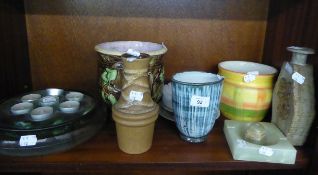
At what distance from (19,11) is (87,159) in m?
0.45

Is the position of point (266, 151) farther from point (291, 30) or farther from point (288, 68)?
point (291, 30)

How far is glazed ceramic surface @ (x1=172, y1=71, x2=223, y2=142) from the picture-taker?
1.68ft

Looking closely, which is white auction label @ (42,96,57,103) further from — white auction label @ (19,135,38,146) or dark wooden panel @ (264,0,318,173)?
dark wooden panel @ (264,0,318,173)

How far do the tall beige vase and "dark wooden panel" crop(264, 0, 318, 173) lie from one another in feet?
1.07

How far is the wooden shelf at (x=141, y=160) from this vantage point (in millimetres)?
486

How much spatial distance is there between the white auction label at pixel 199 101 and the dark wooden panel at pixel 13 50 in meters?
0.44

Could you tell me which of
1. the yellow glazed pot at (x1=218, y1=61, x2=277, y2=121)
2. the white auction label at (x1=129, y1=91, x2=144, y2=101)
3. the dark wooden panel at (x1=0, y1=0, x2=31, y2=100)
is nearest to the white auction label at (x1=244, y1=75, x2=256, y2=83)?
the yellow glazed pot at (x1=218, y1=61, x2=277, y2=121)

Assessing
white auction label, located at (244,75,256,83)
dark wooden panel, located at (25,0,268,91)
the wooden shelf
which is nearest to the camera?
the wooden shelf

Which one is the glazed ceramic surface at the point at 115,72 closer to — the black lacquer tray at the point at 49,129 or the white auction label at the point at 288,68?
the black lacquer tray at the point at 49,129

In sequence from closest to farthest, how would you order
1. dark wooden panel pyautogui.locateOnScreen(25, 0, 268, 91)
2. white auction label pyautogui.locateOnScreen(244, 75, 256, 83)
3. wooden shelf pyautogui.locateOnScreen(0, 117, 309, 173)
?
wooden shelf pyautogui.locateOnScreen(0, 117, 309, 173)
white auction label pyautogui.locateOnScreen(244, 75, 256, 83)
dark wooden panel pyautogui.locateOnScreen(25, 0, 268, 91)

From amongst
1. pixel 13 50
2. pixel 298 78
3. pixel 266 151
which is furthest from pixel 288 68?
pixel 13 50

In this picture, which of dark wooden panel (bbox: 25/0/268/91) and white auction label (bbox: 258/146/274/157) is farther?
dark wooden panel (bbox: 25/0/268/91)

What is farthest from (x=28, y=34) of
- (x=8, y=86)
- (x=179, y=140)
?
(x=179, y=140)

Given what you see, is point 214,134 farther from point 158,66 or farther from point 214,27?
point 214,27
